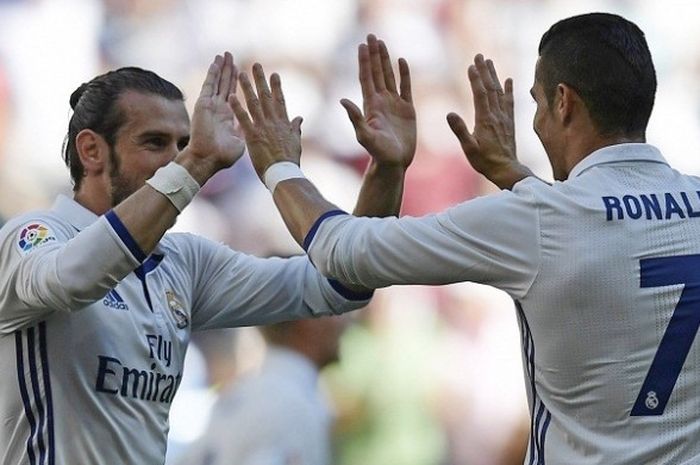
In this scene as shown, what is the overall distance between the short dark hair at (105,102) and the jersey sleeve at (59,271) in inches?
13.8

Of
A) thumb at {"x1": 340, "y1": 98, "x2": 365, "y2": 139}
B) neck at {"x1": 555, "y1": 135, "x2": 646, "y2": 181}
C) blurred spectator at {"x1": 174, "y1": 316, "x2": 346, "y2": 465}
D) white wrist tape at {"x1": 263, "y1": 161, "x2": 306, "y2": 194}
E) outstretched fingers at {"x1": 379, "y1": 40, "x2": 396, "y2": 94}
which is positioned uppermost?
outstretched fingers at {"x1": 379, "y1": 40, "x2": 396, "y2": 94}

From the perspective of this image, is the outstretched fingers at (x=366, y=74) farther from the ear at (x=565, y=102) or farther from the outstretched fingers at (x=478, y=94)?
the ear at (x=565, y=102)

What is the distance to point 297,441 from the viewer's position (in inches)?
126

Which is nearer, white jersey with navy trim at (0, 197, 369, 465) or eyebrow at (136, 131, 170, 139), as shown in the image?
white jersey with navy trim at (0, 197, 369, 465)

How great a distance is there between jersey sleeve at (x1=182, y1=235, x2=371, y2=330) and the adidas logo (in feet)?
0.89

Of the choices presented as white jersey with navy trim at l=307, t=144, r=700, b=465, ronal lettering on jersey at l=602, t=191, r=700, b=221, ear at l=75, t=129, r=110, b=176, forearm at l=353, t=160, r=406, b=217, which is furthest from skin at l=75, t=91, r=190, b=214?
ronal lettering on jersey at l=602, t=191, r=700, b=221

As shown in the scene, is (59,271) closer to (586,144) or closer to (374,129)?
(374,129)

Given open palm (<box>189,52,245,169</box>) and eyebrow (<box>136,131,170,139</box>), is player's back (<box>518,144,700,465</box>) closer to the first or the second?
open palm (<box>189,52,245,169</box>)

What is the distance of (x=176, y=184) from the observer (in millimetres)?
2260

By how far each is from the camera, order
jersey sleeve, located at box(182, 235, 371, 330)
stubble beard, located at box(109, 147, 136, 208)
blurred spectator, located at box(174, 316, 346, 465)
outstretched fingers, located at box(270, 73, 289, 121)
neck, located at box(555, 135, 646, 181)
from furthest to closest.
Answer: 1. blurred spectator, located at box(174, 316, 346, 465)
2. jersey sleeve, located at box(182, 235, 371, 330)
3. stubble beard, located at box(109, 147, 136, 208)
4. outstretched fingers, located at box(270, 73, 289, 121)
5. neck, located at box(555, 135, 646, 181)

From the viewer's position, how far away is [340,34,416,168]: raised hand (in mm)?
2418

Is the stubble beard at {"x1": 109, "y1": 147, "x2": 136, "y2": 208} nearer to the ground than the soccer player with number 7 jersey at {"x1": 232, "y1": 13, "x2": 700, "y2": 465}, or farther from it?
farther from it

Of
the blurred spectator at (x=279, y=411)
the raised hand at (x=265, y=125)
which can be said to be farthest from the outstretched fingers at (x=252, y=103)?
the blurred spectator at (x=279, y=411)

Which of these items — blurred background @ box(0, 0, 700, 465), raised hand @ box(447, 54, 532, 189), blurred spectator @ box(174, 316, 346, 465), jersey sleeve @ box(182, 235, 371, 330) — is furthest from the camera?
blurred background @ box(0, 0, 700, 465)
